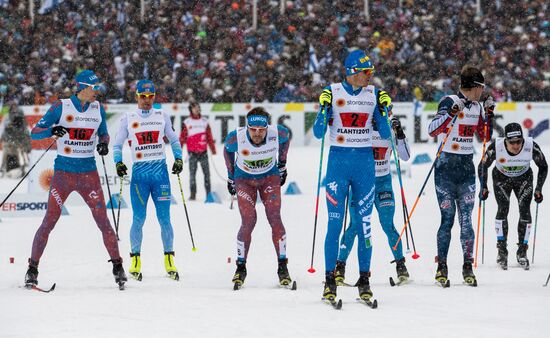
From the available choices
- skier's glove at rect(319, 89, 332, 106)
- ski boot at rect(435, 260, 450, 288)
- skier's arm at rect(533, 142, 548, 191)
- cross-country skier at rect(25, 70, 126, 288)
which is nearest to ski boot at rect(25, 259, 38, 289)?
cross-country skier at rect(25, 70, 126, 288)

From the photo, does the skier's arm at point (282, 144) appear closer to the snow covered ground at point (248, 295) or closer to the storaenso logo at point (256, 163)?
the storaenso logo at point (256, 163)

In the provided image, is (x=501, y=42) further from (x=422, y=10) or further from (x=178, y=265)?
(x=178, y=265)

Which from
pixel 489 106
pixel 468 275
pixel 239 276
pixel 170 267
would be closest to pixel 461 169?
pixel 489 106

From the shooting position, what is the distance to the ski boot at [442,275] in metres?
10.1

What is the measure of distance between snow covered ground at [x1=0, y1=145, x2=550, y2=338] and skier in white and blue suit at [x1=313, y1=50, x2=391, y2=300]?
0.55 metres

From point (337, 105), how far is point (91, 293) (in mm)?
3034

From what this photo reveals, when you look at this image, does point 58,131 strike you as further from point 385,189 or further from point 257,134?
point 385,189

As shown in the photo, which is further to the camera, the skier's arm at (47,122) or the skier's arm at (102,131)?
the skier's arm at (102,131)

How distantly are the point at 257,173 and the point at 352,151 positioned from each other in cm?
165

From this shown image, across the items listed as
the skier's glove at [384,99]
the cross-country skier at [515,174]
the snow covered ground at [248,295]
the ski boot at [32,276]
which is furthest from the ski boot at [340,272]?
the ski boot at [32,276]

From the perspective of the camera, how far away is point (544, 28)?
31.9 meters

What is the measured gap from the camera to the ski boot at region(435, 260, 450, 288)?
10070mm

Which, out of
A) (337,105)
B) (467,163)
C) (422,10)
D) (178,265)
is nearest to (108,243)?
(178,265)

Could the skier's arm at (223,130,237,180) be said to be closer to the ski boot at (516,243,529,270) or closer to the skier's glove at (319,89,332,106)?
the skier's glove at (319,89,332,106)
